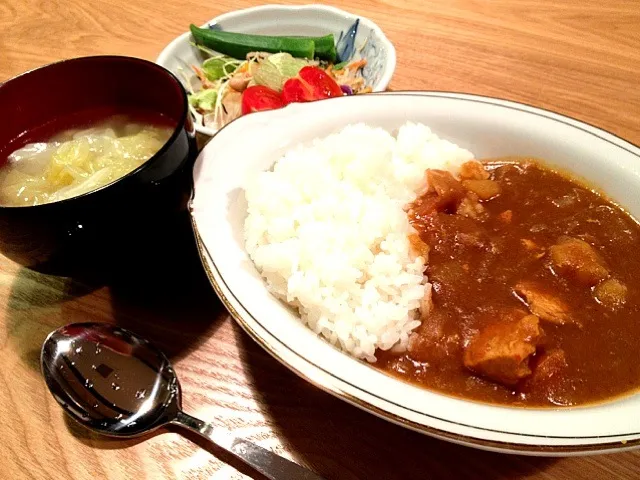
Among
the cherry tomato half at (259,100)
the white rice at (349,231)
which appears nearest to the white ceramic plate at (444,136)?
the white rice at (349,231)

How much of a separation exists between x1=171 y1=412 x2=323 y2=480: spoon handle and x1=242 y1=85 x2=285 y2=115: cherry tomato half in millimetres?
1617

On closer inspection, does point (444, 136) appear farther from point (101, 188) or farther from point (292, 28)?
point (292, 28)

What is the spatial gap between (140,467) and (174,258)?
0.72 m

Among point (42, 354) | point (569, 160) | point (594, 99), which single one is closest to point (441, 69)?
point (594, 99)

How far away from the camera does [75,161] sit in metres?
1.61

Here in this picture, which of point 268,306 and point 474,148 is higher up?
point 474,148

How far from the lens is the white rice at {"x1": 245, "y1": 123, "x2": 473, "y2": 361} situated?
146 centimetres

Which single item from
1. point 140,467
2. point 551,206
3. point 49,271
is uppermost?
point 551,206

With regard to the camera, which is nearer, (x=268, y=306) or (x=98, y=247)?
(x=268, y=306)

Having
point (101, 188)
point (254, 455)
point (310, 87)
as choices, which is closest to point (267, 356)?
point (254, 455)

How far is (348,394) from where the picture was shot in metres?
1.14

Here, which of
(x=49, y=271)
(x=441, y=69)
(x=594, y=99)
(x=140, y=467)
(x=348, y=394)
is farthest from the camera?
(x=441, y=69)

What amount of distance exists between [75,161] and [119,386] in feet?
2.34

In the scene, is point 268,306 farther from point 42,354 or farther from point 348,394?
point 42,354
